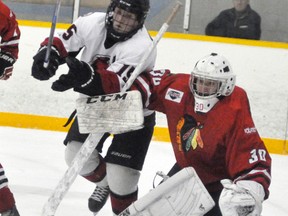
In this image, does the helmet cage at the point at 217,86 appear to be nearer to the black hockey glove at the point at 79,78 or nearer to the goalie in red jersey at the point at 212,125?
the goalie in red jersey at the point at 212,125

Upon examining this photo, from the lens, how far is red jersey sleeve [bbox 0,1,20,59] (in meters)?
3.27

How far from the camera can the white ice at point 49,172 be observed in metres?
3.92

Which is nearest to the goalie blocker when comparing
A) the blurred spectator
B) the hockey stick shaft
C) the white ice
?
the hockey stick shaft

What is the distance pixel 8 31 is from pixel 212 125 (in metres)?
0.92

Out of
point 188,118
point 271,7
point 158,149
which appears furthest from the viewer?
point 271,7

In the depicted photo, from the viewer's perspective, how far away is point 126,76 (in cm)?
318

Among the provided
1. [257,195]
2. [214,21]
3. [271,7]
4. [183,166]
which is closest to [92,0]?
[214,21]

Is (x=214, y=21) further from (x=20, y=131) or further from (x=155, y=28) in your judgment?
(x=20, y=131)

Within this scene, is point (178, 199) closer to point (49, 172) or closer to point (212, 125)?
point (212, 125)

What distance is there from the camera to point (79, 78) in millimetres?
2969

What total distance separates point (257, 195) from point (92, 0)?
3365 mm

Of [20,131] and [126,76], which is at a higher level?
[126,76]

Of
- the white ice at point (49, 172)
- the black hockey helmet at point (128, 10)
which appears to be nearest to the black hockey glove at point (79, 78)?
the black hockey helmet at point (128, 10)

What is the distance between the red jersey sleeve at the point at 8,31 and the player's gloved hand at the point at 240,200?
1126 mm
